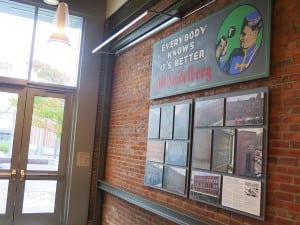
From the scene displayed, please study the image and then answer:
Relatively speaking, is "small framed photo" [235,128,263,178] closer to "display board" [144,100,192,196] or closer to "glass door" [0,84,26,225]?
"display board" [144,100,192,196]

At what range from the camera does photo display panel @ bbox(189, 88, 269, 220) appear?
8.77 ft

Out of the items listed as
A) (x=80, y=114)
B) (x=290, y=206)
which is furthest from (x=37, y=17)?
(x=290, y=206)

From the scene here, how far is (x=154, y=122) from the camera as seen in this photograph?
4.36 metres

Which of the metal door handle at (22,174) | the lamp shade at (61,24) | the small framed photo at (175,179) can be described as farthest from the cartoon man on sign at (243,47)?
the metal door handle at (22,174)

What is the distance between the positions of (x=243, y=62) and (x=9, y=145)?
4380 millimetres

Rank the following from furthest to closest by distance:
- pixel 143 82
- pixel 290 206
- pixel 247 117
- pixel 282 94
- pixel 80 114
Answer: pixel 80 114
pixel 143 82
pixel 247 117
pixel 282 94
pixel 290 206

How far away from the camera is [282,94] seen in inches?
102

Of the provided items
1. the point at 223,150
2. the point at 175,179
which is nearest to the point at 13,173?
the point at 175,179

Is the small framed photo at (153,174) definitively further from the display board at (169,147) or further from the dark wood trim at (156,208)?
the dark wood trim at (156,208)

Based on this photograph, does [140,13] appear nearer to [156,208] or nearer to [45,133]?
[45,133]

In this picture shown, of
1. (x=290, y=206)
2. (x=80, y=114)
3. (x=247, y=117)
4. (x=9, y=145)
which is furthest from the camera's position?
(x=80, y=114)

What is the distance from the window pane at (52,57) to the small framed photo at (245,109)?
12.6ft

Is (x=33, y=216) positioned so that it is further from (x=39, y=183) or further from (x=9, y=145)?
(x=9, y=145)

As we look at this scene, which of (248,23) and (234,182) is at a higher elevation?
(248,23)
